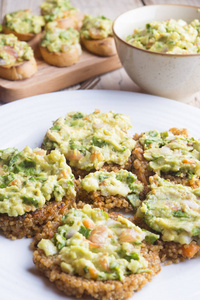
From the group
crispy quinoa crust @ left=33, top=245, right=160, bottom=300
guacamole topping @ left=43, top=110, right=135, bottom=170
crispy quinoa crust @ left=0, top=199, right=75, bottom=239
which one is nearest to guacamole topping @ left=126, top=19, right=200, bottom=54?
guacamole topping @ left=43, top=110, right=135, bottom=170

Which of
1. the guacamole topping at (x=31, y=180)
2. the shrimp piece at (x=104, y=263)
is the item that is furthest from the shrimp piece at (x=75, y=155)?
the shrimp piece at (x=104, y=263)

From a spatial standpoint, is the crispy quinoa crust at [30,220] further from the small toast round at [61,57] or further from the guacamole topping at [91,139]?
the small toast round at [61,57]

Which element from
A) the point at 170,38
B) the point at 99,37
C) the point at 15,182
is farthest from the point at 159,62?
the point at 15,182

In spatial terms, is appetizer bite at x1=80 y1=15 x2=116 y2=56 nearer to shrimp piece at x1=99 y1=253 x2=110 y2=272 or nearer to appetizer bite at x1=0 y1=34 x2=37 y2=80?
appetizer bite at x1=0 y1=34 x2=37 y2=80

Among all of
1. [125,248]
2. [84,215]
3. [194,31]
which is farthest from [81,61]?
[125,248]

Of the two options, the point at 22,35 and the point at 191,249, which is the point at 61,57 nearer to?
the point at 22,35

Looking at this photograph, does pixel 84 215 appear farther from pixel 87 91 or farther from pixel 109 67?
pixel 109 67
